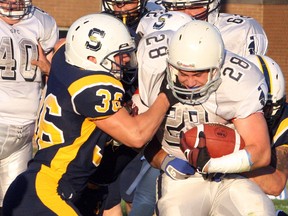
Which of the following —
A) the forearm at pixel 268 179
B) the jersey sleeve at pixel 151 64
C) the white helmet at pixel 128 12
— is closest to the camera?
the jersey sleeve at pixel 151 64

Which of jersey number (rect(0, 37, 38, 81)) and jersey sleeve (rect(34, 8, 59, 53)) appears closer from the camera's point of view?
jersey number (rect(0, 37, 38, 81))

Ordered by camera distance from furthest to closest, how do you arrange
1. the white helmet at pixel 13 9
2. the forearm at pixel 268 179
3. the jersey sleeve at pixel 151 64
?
the white helmet at pixel 13 9 → the forearm at pixel 268 179 → the jersey sleeve at pixel 151 64

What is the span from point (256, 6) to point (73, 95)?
30.9ft

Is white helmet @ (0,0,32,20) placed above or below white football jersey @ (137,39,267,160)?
below

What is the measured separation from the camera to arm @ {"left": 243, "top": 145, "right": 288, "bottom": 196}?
4.84m

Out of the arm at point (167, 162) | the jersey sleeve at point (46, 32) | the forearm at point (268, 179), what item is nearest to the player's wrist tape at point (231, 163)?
the arm at point (167, 162)

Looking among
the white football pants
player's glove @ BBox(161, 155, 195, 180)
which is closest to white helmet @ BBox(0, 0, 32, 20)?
the white football pants

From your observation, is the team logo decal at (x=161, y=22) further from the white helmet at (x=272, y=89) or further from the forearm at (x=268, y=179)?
the forearm at (x=268, y=179)

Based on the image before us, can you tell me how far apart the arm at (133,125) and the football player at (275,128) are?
761 millimetres

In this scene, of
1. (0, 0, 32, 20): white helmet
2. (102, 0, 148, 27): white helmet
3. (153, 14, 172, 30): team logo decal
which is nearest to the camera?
(153, 14, 172, 30): team logo decal

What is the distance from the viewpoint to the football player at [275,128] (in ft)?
15.9

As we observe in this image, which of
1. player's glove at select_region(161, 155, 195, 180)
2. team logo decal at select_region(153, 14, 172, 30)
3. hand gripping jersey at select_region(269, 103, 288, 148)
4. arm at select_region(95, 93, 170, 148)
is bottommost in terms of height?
hand gripping jersey at select_region(269, 103, 288, 148)

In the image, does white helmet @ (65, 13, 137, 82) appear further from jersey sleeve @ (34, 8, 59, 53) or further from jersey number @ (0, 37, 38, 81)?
jersey sleeve @ (34, 8, 59, 53)

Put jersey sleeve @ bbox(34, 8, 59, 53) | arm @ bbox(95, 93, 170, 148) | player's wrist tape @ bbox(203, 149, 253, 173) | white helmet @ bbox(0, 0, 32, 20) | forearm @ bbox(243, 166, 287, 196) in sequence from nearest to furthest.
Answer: player's wrist tape @ bbox(203, 149, 253, 173) < arm @ bbox(95, 93, 170, 148) < forearm @ bbox(243, 166, 287, 196) < white helmet @ bbox(0, 0, 32, 20) < jersey sleeve @ bbox(34, 8, 59, 53)
